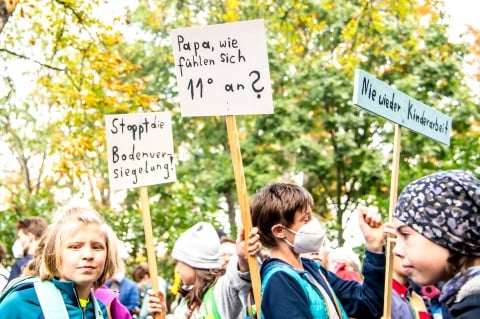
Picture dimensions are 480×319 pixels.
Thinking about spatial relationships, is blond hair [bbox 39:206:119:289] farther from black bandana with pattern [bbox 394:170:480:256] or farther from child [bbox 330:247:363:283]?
child [bbox 330:247:363:283]

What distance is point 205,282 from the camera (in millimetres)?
5309

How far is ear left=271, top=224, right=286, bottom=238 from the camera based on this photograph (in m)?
4.02

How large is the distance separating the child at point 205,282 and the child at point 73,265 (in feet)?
2.03

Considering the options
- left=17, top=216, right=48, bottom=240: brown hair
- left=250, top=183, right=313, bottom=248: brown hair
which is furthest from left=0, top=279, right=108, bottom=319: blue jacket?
left=17, top=216, right=48, bottom=240: brown hair

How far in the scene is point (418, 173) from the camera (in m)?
11.0

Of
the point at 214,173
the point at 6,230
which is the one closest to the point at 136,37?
the point at 214,173

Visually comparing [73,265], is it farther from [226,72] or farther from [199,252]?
[199,252]

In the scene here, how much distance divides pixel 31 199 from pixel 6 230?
1283mm

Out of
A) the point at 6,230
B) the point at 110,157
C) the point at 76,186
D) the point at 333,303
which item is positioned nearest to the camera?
the point at 333,303

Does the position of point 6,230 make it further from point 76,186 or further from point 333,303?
point 333,303

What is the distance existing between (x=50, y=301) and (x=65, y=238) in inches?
12.4

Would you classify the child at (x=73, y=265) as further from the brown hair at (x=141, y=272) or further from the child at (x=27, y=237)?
the brown hair at (x=141, y=272)

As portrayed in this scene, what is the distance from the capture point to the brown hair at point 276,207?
403 cm

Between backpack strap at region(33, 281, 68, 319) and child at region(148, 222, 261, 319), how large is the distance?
0.79m
